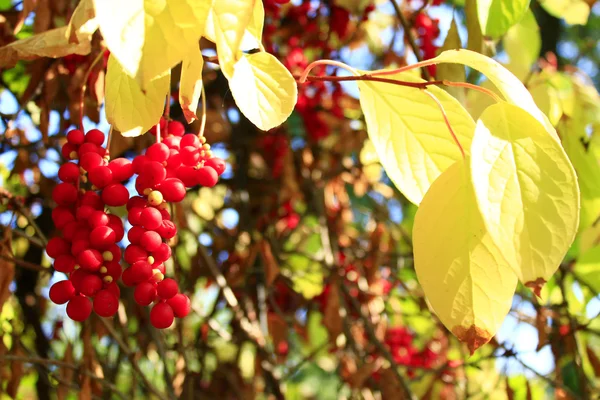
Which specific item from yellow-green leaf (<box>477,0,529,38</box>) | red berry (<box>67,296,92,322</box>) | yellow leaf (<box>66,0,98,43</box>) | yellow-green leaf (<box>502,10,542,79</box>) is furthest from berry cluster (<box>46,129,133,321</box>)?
yellow-green leaf (<box>502,10,542,79</box>)

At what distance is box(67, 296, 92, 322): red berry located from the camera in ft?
1.93

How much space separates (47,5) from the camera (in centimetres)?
93

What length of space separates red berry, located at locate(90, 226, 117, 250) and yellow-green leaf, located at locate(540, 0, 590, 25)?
0.88 meters

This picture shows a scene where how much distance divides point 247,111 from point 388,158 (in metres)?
0.18

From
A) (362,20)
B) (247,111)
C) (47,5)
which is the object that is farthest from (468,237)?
(362,20)

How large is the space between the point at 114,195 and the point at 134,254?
0.20ft

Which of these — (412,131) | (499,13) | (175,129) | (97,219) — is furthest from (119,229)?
(499,13)

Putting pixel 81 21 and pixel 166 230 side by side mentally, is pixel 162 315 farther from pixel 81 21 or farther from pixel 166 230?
pixel 81 21

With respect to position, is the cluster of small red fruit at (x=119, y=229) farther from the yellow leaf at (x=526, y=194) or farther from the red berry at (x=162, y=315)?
the yellow leaf at (x=526, y=194)

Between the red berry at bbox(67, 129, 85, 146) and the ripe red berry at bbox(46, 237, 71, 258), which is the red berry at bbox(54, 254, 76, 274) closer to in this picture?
the ripe red berry at bbox(46, 237, 71, 258)

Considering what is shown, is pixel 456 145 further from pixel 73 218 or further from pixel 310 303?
pixel 310 303

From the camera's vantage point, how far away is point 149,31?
1.48ft

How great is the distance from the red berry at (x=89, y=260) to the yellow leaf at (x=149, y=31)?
19cm

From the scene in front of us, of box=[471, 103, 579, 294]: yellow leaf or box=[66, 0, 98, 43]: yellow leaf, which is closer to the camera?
box=[471, 103, 579, 294]: yellow leaf
